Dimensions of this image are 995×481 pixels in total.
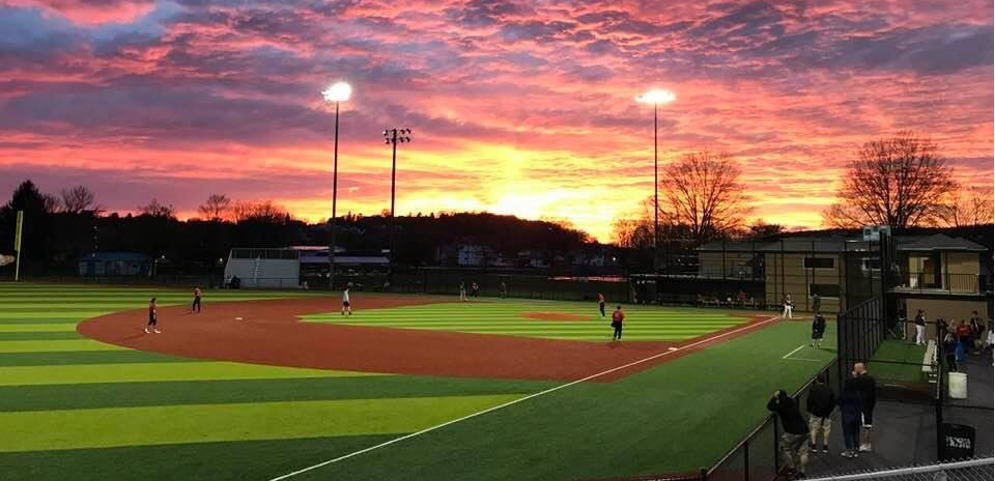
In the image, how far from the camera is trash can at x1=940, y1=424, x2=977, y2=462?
32.3 ft

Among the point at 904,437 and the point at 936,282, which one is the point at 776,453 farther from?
the point at 936,282

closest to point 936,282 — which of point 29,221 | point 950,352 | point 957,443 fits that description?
point 950,352

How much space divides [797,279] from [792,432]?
45062mm

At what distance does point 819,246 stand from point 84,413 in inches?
2014

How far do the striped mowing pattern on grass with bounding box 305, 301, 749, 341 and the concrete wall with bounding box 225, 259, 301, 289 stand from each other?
24.7 meters

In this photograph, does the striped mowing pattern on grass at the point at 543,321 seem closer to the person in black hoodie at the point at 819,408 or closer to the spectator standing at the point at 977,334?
the spectator standing at the point at 977,334

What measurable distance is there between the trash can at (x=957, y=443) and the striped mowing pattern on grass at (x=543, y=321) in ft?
55.4

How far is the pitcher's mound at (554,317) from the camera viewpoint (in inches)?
1441

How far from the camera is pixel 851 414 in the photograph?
10578 millimetres

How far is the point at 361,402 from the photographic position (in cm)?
1428

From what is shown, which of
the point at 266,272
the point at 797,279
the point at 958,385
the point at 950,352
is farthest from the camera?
the point at 266,272

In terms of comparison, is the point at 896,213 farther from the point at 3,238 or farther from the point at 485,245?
the point at 485,245

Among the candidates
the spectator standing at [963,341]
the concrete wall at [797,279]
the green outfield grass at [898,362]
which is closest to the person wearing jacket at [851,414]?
the green outfield grass at [898,362]

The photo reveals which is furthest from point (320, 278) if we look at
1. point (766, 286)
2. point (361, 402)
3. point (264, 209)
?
point (264, 209)
